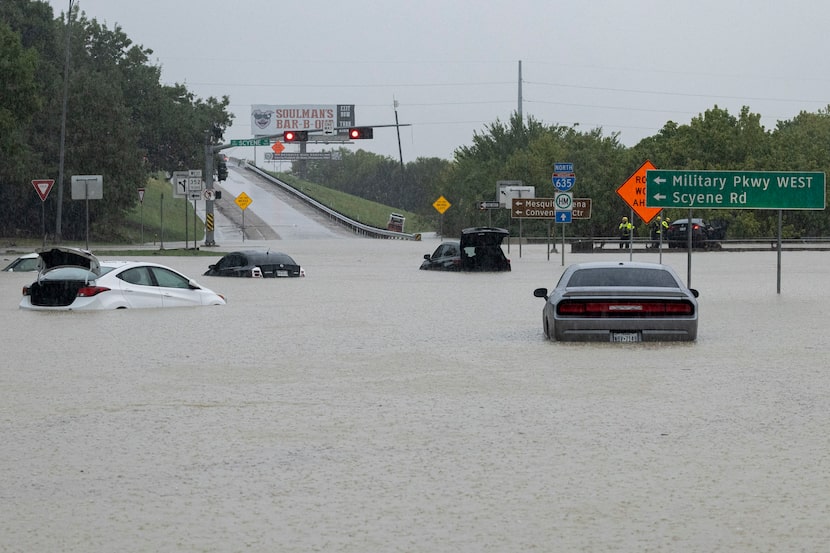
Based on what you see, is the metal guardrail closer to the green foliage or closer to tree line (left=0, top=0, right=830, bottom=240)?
tree line (left=0, top=0, right=830, bottom=240)

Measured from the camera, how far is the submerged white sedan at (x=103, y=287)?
26969 mm

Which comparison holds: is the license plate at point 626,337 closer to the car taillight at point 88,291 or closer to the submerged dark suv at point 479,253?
the car taillight at point 88,291

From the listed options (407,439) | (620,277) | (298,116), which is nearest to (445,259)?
(620,277)

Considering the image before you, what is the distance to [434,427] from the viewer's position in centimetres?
1201

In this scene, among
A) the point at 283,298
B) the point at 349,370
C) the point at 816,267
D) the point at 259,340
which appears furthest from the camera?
the point at 816,267

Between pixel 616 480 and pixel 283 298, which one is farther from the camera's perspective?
pixel 283 298

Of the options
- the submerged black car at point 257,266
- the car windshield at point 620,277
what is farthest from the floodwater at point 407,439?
the submerged black car at point 257,266

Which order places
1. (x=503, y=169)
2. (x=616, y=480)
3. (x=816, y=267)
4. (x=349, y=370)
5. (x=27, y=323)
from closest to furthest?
(x=616, y=480) → (x=349, y=370) → (x=27, y=323) → (x=816, y=267) → (x=503, y=169)

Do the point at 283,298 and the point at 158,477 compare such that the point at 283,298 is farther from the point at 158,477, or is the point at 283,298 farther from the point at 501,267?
the point at 158,477

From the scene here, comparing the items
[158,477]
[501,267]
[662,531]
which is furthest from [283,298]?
[662,531]

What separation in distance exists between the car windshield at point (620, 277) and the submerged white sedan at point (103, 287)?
32.9ft

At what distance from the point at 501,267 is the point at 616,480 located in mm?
36926

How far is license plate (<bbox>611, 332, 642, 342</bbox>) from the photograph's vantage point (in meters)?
19.9

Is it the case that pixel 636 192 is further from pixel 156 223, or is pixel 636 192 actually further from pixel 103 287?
pixel 156 223
